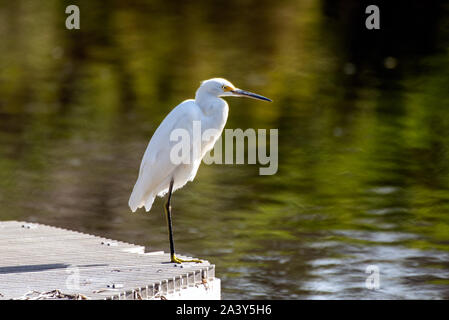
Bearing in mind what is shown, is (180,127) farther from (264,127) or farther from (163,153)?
(264,127)

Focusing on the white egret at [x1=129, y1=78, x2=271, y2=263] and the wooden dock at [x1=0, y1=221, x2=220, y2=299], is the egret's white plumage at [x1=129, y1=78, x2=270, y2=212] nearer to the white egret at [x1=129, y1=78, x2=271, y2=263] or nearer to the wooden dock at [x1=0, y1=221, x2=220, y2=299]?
the white egret at [x1=129, y1=78, x2=271, y2=263]

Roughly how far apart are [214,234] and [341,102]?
20.7 ft

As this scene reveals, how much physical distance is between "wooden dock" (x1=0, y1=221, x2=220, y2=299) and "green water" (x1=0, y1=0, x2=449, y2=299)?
4.97 ft

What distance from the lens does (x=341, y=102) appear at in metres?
14.0

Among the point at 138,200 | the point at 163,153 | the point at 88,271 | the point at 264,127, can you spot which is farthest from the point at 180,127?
the point at 264,127

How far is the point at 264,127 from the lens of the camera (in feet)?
40.1

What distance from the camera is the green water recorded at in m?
7.84

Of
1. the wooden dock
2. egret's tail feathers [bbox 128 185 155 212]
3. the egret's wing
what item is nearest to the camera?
the wooden dock

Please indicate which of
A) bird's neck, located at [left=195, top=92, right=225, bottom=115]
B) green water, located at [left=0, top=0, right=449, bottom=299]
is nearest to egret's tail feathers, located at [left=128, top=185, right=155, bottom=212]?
bird's neck, located at [left=195, top=92, right=225, bottom=115]

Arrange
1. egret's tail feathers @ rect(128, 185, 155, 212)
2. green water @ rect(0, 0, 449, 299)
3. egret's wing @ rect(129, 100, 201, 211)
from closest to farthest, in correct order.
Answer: egret's wing @ rect(129, 100, 201, 211), egret's tail feathers @ rect(128, 185, 155, 212), green water @ rect(0, 0, 449, 299)

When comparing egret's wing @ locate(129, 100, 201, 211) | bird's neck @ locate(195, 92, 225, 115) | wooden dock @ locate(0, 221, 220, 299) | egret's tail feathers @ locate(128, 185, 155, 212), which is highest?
bird's neck @ locate(195, 92, 225, 115)

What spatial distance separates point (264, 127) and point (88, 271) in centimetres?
723

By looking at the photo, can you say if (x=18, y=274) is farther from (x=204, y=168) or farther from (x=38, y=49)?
(x=38, y=49)
